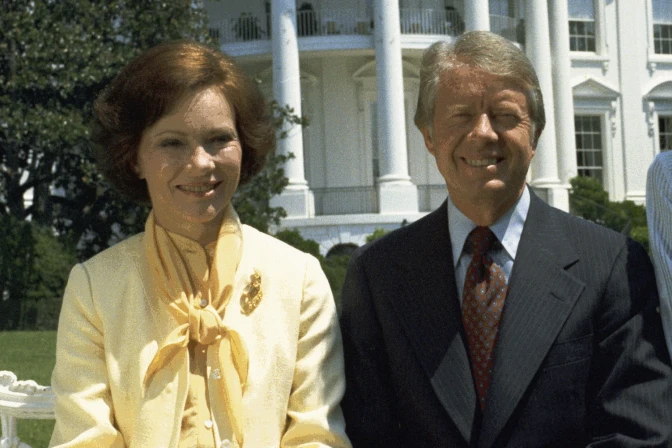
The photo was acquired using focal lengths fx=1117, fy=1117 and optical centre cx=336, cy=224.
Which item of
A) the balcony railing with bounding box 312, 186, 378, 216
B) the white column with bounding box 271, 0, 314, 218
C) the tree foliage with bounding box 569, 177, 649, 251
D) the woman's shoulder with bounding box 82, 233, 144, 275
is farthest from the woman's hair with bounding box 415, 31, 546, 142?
the balcony railing with bounding box 312, 186, 378, 216

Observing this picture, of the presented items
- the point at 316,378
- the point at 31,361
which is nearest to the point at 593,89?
the point at 31,361

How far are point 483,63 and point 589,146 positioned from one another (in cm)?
2810

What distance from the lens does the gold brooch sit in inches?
150

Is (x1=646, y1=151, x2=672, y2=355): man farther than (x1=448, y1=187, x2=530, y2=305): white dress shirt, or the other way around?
(x1=448, y1=187, x2=530, y2=305): white dress shirt

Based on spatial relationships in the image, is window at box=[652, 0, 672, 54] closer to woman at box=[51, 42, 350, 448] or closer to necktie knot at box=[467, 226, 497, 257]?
necktie knot at box=[467, 226, 497, 257]

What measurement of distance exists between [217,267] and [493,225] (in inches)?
37.8

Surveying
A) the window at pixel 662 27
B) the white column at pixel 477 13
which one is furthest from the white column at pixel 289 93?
the window at pixel 662 27

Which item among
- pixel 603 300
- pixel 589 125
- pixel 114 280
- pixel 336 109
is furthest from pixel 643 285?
pixel 589 125

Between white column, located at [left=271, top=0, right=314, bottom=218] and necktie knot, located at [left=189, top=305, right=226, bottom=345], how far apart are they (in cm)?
1995

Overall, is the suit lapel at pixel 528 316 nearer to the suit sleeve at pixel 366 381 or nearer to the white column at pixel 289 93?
the suit sleeve at pixel 366 381

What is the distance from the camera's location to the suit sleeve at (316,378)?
3.69 metres

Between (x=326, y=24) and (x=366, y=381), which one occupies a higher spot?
(x=326, y=24)

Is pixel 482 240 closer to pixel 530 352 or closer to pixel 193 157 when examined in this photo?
pixel 530 352

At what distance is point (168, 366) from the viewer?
145 inches
